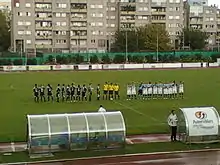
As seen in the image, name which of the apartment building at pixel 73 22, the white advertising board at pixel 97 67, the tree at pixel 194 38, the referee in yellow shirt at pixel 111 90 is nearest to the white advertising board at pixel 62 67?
the white advertising board at pixel 97 67

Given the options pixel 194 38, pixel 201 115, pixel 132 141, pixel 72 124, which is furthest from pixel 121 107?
pixel 194 38

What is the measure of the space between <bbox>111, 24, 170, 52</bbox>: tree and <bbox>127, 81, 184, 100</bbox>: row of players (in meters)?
66.5

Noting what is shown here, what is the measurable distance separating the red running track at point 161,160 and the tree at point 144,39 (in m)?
85.4

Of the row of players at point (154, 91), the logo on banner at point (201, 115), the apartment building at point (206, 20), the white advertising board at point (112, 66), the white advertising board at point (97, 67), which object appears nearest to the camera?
the logo on banner at point (201, 115)

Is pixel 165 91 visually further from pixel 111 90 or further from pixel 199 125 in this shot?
pixel 199 125

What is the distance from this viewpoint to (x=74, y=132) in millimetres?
19125

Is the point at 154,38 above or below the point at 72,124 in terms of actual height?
above

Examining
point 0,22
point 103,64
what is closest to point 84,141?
point 103,64

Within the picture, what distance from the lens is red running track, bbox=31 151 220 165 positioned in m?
17.7

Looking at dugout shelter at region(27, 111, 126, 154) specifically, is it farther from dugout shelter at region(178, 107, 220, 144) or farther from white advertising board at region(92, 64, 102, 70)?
white advertising board at region(92, 64, 102, 70)

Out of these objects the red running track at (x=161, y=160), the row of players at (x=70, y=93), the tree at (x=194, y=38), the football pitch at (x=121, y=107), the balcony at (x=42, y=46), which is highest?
the tree at (x=194, y=38)

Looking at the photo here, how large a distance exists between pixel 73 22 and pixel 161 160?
93311mm

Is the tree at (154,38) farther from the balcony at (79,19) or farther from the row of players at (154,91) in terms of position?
the row of players at (154,91)

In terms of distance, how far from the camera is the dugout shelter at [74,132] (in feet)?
61.8
